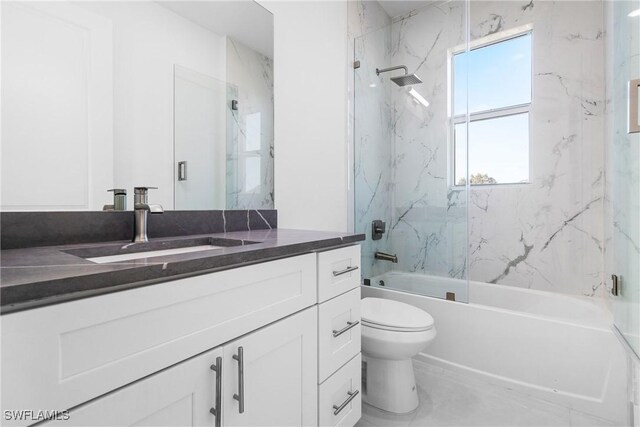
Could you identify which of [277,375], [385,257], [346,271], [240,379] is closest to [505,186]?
[385,257]

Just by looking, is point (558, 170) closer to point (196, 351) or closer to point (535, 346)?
point (535, 346)

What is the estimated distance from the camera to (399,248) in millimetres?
2395

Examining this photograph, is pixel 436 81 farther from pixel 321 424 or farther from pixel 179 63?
pixel 321 424

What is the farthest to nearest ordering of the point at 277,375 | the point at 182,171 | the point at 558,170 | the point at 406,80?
the point at 406,80 < the point at 558,170 < the point at 182,171 < the point at 277,375

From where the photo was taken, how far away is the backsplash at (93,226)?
899 mm

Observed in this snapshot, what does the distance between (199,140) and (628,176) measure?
1.81 m

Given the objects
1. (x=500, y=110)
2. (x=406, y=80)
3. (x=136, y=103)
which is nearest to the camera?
(x=136, y=103)

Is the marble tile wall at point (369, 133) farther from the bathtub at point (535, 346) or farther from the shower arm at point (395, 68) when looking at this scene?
the bathtub at point (535, 346)

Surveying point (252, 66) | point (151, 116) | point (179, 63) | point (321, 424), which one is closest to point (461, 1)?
point (252, 66)

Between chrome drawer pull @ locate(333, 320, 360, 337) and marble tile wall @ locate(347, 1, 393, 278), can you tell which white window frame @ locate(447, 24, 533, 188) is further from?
chrome drawer pull @ locate(333, 320, 360, 337)

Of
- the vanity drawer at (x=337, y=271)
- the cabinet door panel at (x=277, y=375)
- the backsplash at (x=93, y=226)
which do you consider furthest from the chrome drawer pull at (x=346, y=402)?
the backsplash at (x=93, y=226)

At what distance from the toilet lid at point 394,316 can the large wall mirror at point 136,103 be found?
31.3 inches

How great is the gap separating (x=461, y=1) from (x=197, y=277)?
7.64ft

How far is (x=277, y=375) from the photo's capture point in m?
0.94
